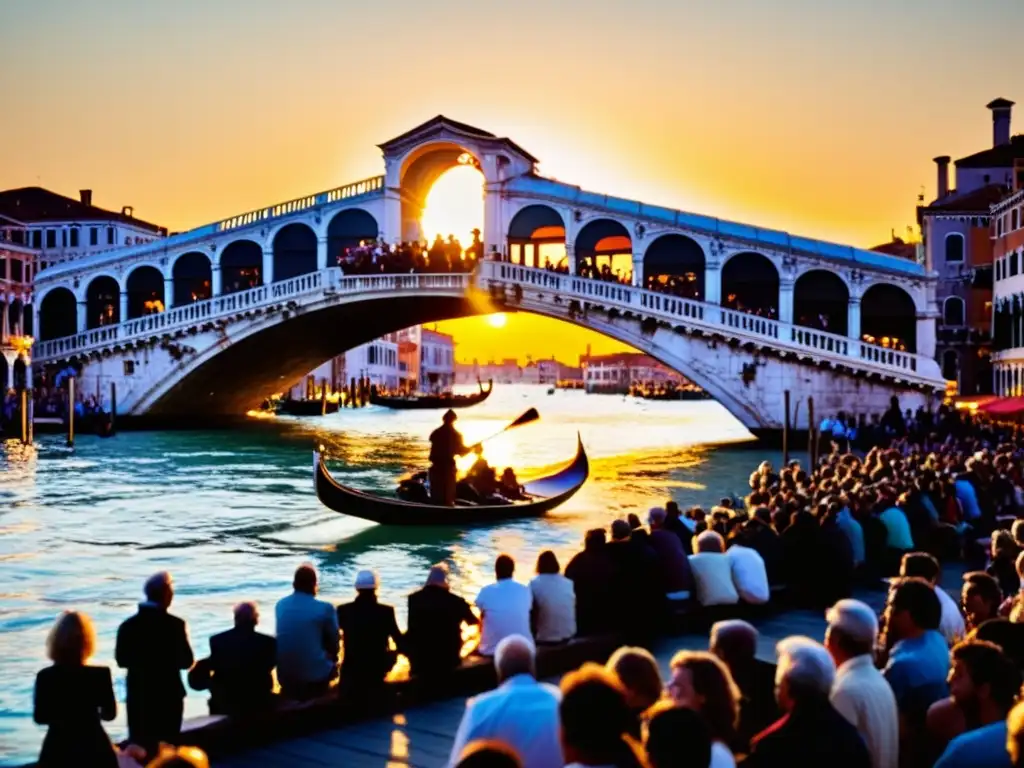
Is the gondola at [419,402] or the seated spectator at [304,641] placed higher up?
the gondola at [419,402]

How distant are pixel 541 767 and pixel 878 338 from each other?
21.0 metres

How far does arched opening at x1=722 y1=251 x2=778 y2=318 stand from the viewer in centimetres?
2269

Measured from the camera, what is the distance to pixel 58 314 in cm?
2981

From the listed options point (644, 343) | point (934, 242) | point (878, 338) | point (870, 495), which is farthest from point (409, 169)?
point (870, 495)

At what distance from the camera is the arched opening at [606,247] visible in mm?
23984

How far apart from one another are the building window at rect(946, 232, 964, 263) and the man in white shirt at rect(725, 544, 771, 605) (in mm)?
25974

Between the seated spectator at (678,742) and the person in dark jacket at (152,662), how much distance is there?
2178 mm

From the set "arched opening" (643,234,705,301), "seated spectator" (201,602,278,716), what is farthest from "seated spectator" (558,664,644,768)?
"arched opening" (643,234,705,301)

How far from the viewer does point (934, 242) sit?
94.9 feet

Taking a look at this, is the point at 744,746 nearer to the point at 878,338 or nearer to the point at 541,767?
the point at 541,767

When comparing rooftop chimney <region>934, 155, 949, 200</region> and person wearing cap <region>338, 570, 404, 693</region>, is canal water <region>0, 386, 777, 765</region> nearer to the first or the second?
person wearing cap <region>338, 570, 404, 693</region>

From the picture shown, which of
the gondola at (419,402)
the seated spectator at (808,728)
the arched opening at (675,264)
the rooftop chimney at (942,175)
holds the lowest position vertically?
the seated spectator at (808,728)

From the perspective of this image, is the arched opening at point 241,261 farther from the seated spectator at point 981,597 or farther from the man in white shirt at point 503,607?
the seated spectator at point 981,597

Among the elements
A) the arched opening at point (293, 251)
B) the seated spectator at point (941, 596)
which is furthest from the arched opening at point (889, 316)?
the seated spectator at point (941, 596)
